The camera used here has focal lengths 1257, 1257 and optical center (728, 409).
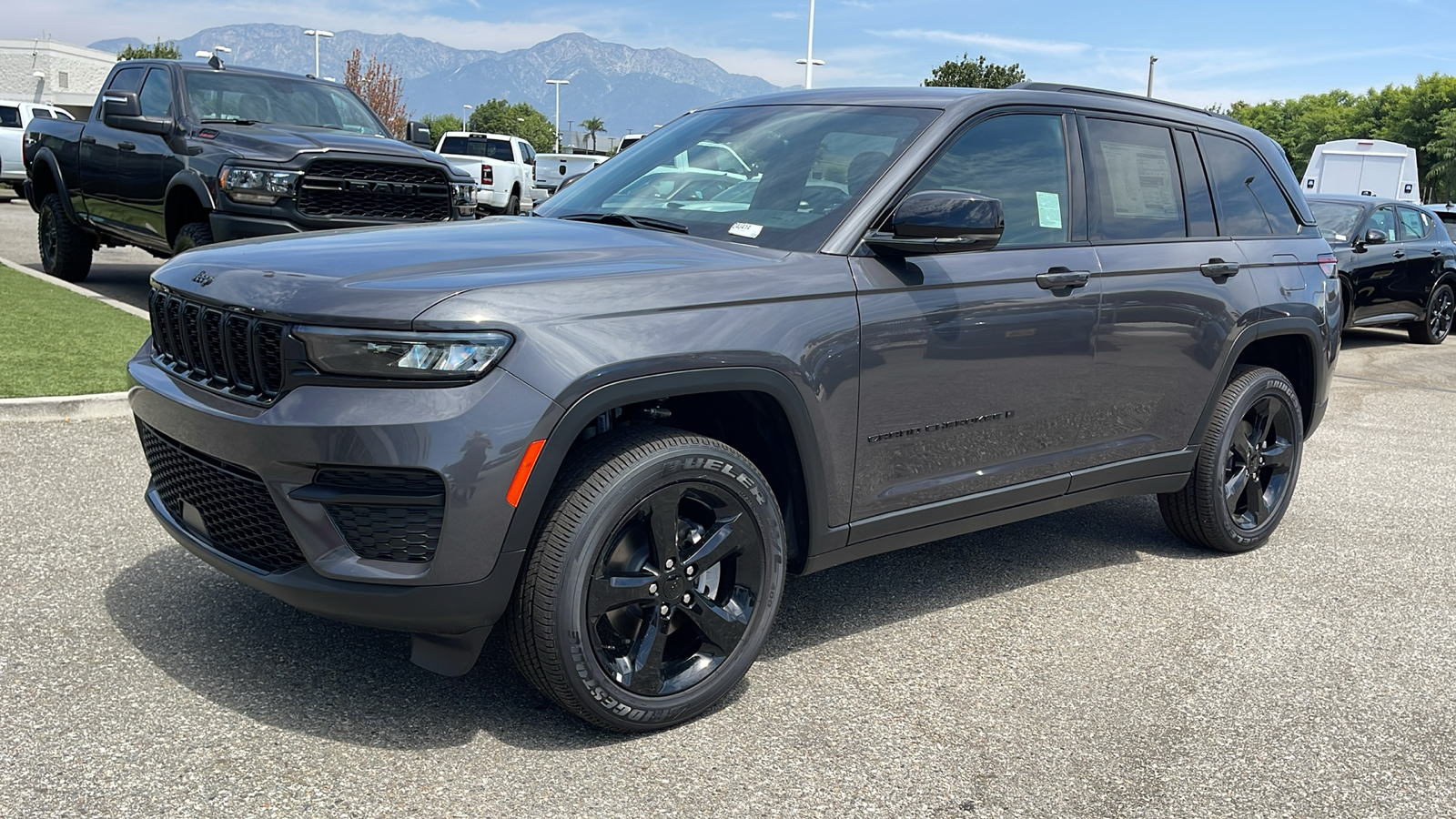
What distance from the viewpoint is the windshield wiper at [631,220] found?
409cm

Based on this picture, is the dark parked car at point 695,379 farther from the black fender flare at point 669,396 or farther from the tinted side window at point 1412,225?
the tinted side window at point 1412,225

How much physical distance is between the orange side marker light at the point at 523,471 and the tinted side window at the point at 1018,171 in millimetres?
1764

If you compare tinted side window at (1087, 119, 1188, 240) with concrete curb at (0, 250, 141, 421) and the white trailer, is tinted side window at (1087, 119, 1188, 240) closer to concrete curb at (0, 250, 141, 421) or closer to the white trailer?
concrete curb at (0, 250, 141, 421)

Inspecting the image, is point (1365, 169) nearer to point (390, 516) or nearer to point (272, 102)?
point (272, 102)

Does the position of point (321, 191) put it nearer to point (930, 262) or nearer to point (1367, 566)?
point (930, 262)

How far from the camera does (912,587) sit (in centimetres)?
489

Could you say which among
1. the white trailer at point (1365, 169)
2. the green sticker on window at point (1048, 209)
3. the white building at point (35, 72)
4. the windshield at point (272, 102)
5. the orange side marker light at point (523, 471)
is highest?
the white building at point (35, 72)

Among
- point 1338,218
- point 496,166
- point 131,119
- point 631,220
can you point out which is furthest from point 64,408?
point 496,166

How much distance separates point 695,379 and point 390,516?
87cm

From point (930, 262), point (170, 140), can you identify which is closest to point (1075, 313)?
point (930, 262)

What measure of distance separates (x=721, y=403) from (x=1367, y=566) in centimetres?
339

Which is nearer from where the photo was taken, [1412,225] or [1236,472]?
[1236,472]

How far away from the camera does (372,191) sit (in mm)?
9516

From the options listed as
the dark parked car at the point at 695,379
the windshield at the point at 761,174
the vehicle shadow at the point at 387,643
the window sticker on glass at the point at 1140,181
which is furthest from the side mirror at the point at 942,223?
the vehicle shadow at the point at 387,643
